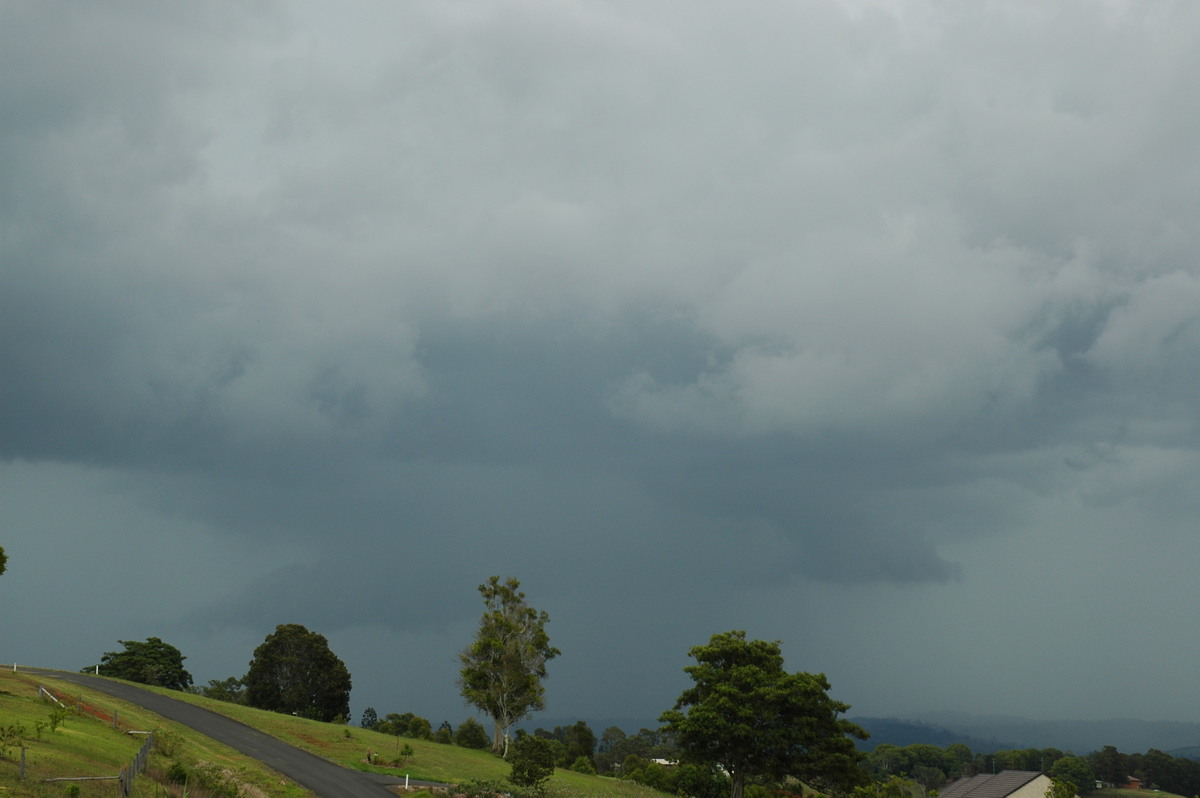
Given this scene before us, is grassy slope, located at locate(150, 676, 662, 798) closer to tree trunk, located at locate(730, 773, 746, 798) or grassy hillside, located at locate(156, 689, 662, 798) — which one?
grassy hillside, located at locate(156, 689, 662, 798)

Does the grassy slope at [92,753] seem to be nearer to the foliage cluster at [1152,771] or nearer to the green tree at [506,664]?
the green tree at [506,664]

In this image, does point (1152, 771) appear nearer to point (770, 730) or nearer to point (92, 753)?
point (770, 730)

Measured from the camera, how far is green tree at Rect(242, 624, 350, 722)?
95750mm

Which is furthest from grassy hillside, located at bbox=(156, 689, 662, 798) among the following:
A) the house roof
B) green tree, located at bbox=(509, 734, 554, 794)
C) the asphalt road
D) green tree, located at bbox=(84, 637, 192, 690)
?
the house roof

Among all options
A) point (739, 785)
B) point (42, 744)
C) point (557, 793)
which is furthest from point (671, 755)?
point (42, 744)

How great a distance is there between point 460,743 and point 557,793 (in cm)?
2972

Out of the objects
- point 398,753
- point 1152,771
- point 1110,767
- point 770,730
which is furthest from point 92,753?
point 1152,771

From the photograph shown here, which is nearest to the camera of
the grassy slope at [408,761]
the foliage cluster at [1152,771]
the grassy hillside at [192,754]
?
the grassy hillside at [192,754]

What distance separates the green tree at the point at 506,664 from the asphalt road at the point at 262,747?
20.6 m

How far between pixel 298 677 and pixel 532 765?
181 feet

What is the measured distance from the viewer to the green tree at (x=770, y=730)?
6262cm

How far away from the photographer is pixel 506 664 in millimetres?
76500

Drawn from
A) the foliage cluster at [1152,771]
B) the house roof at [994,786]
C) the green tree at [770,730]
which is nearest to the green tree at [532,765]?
the green tree at [770,730]

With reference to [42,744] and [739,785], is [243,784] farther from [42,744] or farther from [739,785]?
[739,785]
